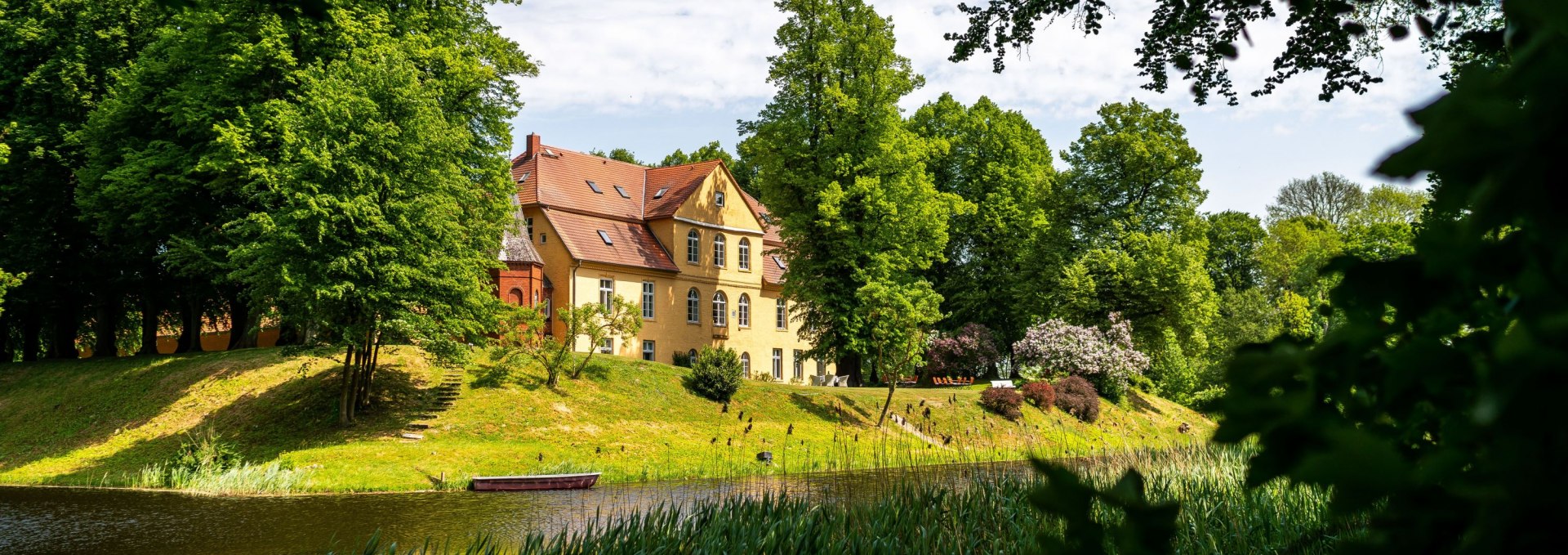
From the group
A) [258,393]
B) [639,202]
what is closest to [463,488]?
[258,393]

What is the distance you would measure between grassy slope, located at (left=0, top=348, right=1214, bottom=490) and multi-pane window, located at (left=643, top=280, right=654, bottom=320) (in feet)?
43.0

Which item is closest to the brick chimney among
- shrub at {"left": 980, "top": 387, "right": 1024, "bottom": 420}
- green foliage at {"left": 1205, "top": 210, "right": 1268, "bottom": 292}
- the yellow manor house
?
the yellow manor house

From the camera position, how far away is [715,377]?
2995cm

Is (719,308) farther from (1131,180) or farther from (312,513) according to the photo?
(312,513)

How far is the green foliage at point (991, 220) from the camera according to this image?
4238cm

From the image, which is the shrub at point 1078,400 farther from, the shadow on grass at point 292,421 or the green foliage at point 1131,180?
the shadow on grass at point 292,421

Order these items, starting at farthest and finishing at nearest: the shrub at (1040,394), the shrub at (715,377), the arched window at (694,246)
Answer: the arched window at (694,246)
the shrub at (1040,394)
the shrub at (715,377)

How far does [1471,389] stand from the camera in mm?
1102

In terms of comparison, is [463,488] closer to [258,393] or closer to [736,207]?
[258,393]

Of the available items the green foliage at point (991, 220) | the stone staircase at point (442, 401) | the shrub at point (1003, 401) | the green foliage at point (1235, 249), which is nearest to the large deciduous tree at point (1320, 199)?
the green foliage at point (1235, 249)

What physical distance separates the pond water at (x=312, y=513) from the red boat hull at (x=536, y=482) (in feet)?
1.02

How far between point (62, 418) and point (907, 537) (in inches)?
1085

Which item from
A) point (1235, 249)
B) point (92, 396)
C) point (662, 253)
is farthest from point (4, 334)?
→ point (1235, 249)

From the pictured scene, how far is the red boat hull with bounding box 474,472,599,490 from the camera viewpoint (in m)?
19.3
